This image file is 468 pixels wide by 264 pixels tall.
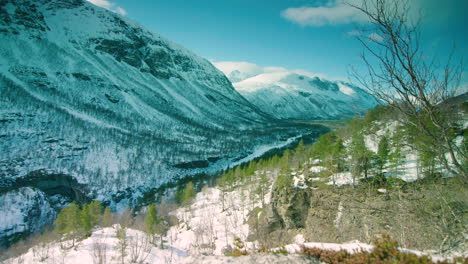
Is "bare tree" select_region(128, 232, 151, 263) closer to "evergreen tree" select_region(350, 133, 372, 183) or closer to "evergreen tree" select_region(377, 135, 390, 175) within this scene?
"evergreen tree" select_region(350, 133, 372, 183)

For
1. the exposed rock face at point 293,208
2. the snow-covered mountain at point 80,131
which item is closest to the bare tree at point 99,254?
the exposed rock face at point 293,208

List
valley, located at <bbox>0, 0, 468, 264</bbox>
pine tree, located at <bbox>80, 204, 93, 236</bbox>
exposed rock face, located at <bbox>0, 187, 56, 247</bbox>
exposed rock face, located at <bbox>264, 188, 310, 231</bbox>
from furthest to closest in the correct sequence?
1. exposed rock face, located at <bbox>0, 187, 56, 247</bbox>
2. pine tree, located at <bbox>80, 204, 93, 236</bbox>
3. exposed rock face, located at <bbox>264, 188, 310, 231</bbox>
4. valley, located at <bbox>0, 0, 468, 264</bbox>

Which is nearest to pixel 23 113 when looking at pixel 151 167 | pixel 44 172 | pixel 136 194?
pixel 44 172

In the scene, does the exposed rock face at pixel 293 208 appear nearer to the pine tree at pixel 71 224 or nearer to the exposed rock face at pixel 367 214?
the exposed rock face at pixel 367 214

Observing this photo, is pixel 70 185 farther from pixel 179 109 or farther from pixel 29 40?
pixel 29 40

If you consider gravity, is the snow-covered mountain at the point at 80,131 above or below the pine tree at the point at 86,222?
above

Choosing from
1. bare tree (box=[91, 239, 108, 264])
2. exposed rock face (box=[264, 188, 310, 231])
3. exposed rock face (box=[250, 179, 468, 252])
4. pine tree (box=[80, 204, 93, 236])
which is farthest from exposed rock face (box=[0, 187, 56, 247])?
exposed rock face (box=[264, 188, 310, 231])

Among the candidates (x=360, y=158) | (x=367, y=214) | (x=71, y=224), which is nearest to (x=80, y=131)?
(x=71, y=224)

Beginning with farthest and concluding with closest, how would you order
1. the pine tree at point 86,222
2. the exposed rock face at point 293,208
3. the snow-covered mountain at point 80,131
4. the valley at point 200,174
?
1. the snow-covered mountain at point 80,131
2. the pine tree at point 86,222
3. the exposed rock face at point 293,208
4. the valley at point 200,174
